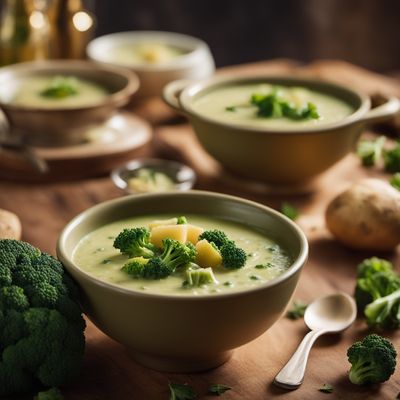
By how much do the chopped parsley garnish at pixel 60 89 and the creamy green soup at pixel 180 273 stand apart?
1.33 metres

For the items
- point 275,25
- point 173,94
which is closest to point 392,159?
point 173,94

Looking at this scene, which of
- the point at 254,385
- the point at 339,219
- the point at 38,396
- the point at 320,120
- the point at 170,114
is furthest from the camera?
the point at 170,114

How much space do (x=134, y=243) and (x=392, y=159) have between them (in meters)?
1.63

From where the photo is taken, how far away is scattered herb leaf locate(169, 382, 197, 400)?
6.60 feet

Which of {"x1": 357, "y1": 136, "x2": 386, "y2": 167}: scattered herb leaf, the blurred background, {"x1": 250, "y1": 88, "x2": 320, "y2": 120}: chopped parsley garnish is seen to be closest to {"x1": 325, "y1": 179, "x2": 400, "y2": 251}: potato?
{"x1": 250, "y1": 88, "x2": 320, "y2": 120}: chopped parsley garnish

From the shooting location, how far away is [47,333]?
6.50 ft

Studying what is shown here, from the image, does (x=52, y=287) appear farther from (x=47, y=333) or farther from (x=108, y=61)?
A: (x=108, y=61)

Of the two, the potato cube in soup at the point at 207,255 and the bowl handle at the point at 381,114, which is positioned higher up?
the potato cube in soup at the point at 207,255

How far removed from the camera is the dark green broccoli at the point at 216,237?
2176 millimetres

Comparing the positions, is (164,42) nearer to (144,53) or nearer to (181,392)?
(144,53)

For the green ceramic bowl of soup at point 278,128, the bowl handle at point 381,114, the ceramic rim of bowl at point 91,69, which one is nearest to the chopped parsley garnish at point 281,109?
the green ceramic bowl of soup at point 278,128

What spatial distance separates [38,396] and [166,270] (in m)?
0.41

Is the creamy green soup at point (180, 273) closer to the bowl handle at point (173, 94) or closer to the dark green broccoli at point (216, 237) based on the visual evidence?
the dark green broccoli at point (216, 237)

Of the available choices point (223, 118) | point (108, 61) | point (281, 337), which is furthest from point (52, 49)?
point (281, 337)
